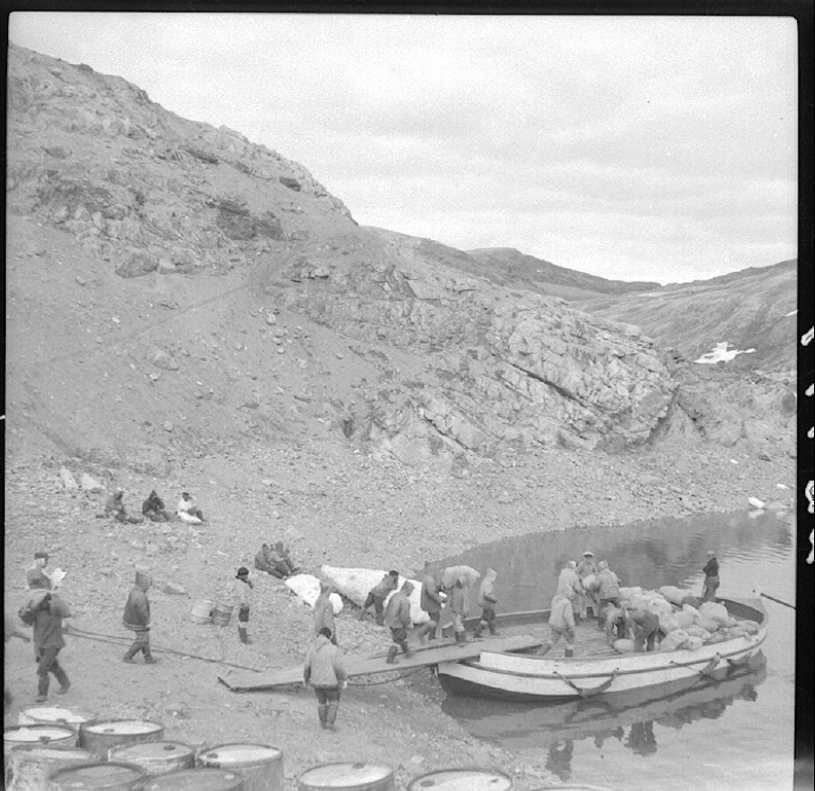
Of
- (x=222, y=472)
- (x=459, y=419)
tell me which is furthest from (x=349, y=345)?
(x=222, y=472)

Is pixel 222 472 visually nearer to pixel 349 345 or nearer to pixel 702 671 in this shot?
pixel 349 345

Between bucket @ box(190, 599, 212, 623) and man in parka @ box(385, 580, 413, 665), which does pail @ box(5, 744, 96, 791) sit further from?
man in parka @ box(385, 580, 413, 665)

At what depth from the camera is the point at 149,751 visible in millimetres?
8117

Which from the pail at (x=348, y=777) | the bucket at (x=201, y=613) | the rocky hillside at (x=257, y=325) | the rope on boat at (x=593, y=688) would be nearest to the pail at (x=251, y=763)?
the pail at (x=348, y=777)

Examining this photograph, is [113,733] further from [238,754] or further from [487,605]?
[487,605]

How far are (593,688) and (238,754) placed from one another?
15.7 feet

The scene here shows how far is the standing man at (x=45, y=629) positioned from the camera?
31.6 feet

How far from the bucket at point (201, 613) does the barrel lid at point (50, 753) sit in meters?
3.52

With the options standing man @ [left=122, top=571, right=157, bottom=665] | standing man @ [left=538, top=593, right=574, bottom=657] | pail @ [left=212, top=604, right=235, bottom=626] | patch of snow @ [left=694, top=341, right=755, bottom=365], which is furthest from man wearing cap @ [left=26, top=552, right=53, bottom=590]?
patch of snow @ [left=694, top=341, right=755, bottom=365]

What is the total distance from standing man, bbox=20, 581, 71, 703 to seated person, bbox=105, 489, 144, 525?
4696mm

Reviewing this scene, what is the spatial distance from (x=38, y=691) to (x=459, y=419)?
16979 millimetres

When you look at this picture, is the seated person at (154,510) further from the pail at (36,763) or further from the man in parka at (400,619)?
the pail at (36,763)

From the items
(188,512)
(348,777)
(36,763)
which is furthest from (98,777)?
(188,512)

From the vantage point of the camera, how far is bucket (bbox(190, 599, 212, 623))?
11773 millimetres
